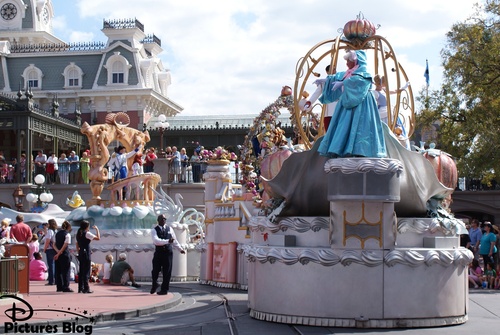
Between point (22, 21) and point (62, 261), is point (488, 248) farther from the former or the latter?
point (22, 21)

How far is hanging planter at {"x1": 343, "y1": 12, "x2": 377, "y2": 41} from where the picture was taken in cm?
1320

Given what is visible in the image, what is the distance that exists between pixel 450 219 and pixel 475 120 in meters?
A: 17.8

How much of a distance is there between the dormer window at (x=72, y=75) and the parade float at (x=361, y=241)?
135 feet

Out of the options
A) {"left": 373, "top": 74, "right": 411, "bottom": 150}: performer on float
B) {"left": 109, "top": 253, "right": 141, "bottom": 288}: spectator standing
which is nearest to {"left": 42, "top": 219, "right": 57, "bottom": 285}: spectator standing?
{"left": 109, "top": 253, "right": 141, "bottom": 288}: spectator standing

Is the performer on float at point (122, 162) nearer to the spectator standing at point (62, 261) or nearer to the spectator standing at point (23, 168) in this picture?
the spectator standing at point (62, 261)

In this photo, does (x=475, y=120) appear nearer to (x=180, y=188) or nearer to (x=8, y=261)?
(x=180, y=188)

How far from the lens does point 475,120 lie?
96.7ft

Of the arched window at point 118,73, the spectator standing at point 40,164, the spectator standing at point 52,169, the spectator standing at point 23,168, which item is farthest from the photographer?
the arched window at point 118,73

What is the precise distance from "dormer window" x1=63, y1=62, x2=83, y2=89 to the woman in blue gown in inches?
1665

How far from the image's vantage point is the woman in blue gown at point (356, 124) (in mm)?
11797

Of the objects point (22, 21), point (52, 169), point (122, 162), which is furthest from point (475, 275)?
point (22, 21)

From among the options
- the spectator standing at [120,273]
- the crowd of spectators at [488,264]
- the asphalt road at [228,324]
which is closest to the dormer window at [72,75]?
the spectator standing at [120,273]

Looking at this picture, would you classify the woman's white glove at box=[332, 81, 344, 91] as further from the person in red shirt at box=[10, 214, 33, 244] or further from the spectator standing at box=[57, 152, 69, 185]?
the spectator standing at box=[57, 152, 69, 185]

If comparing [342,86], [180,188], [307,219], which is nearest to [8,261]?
[307,219]
